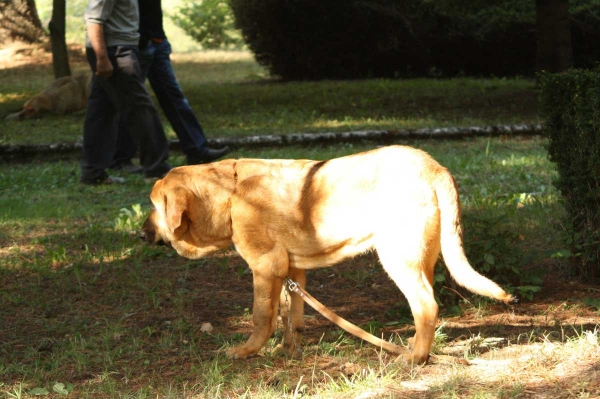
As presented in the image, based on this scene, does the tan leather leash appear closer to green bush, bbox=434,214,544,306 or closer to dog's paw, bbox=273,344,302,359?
dog's paw, bbox=273,344,302,359

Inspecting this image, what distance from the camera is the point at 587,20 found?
18.5 m

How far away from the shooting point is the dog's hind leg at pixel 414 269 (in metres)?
3.91

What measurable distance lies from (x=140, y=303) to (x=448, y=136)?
7196 mm

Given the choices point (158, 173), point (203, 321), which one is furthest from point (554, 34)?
point (203, 321)

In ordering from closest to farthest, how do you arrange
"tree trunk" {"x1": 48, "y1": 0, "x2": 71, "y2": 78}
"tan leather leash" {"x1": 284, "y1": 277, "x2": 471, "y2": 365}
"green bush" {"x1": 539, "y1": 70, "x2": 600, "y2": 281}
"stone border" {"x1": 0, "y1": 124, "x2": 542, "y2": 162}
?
"tan leather leash" {"x1": 284, "y1": 277, "x2": 471, "y2": 365}, "green bush" {"x1": 539, "y1": 70, "x2": 600, "y2": 281}, "stone border" {"x1": 0, "y1": 124, "x2": 542, "y2": 162}, "tree trunk" {"x1": 48, "y1": 0, "x2": 71, "y2": 78}

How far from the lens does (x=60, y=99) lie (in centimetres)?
1553

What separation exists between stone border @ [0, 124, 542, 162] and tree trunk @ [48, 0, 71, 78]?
5.39 metres

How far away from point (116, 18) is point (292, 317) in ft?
15.8

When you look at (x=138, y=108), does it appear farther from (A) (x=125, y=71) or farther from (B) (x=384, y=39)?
(B) (x=384, y=39)

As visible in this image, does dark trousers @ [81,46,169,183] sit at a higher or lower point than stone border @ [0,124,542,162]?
higher

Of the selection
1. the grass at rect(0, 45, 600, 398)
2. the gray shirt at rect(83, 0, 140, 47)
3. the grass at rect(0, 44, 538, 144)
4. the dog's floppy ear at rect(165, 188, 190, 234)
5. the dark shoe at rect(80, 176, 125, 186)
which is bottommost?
the grass at rect(0, 44, 538, 144)

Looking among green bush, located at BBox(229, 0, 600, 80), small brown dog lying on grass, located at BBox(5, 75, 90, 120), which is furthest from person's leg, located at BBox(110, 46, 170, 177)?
green bush, located at BBox(229, 0, 600, 80)

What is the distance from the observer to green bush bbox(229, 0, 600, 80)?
63.6 ft

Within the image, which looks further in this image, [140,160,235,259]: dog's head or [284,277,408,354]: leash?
[140,160,235,259]: dog's head
